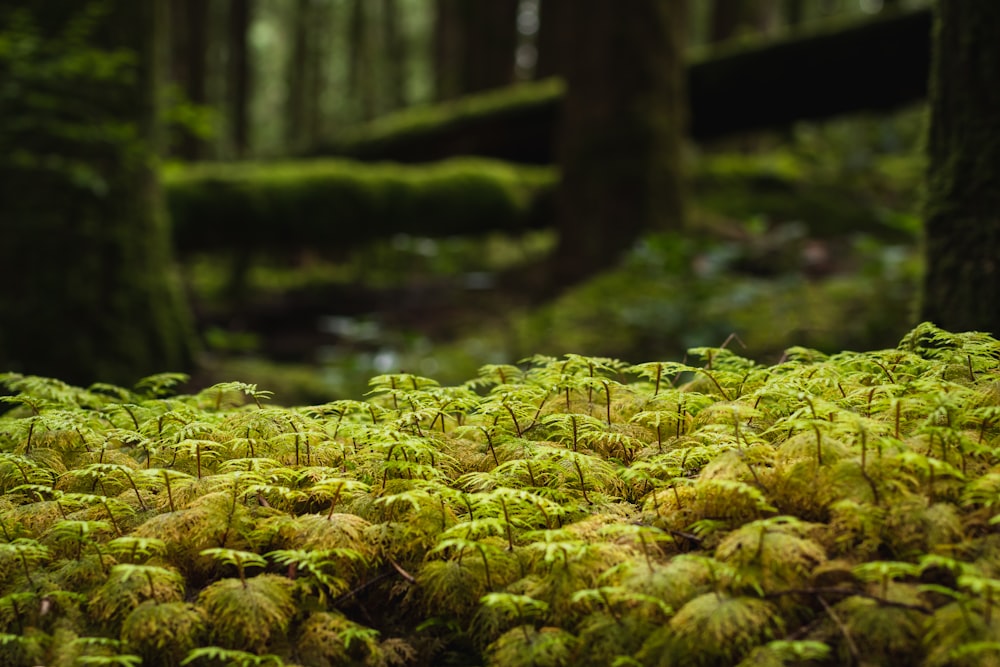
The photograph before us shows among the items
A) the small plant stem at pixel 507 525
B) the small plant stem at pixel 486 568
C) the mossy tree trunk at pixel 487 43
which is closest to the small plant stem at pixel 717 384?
the small plant stem at pixel 507 525

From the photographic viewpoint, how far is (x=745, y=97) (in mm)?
11445

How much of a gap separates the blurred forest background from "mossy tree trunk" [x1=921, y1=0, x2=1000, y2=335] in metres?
0.33

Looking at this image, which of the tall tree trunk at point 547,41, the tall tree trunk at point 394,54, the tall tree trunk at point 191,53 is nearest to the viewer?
the tall tree trunk at point 547,41

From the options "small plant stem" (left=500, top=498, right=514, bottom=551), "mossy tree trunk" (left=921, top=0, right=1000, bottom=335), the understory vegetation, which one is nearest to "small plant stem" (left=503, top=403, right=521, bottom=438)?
the understory vegetation

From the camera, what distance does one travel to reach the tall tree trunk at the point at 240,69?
18.5m

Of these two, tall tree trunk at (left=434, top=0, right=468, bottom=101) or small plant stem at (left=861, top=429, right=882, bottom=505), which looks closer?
small plant stem at (left=861, top=429, right=882, bottom=505)

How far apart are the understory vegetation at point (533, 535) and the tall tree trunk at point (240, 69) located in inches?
700

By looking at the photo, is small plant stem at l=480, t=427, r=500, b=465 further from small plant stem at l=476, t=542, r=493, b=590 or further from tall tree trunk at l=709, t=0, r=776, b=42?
tall tree trunk at l=709, t=0, r=776, b=42

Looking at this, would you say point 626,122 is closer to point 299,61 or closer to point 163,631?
point 163,631

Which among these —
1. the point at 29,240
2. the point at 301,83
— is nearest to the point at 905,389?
the point at 29,240

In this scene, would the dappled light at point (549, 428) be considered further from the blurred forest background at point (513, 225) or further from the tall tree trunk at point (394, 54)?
the tall tree trunk at point (394, 54)

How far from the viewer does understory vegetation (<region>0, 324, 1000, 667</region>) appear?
4.42 ft

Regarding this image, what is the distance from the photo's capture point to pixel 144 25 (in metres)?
6.58

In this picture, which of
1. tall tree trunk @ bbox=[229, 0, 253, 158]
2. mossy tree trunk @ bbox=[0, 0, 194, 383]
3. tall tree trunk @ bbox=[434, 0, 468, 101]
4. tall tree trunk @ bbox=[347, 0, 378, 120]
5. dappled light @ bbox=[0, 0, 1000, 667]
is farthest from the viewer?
tall tree trunk @ bbox=[347, 0, 378, 120]
